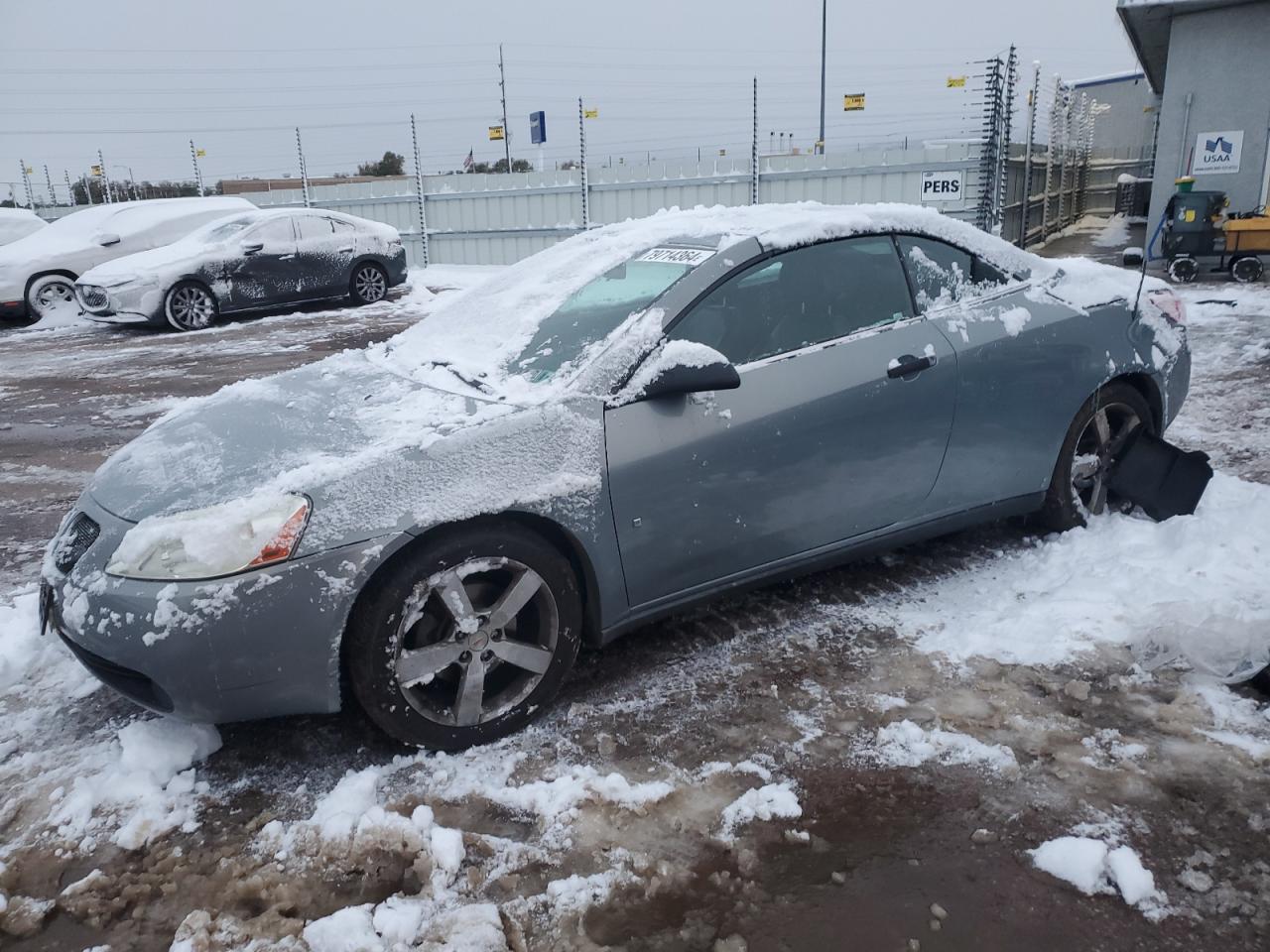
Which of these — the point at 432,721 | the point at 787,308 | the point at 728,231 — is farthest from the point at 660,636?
the point at 728,231

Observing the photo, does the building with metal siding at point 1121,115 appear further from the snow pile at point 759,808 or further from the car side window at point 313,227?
the snow pile at point 759,808

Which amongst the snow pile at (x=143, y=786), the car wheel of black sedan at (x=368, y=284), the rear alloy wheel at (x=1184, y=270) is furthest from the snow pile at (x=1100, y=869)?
the car wheel of black sedan at (x=368, y=284)

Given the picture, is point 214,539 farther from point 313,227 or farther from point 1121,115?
point 1121,115

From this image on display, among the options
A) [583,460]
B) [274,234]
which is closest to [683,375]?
[583,460]

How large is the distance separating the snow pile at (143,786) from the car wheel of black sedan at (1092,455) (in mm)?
3475

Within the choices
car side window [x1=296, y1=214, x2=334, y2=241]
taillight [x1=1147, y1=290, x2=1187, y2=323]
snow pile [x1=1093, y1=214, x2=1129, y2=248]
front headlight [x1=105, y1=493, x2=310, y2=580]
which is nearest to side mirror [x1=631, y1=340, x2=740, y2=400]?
front headlight [x1=105, y1=493, x2=310, y2=580]

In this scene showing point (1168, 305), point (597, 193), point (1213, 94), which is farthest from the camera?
point (597, 193)

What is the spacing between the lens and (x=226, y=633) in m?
2.55

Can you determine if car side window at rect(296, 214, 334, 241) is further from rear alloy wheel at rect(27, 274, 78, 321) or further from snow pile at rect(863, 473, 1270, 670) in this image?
snow pile at rect(863, 473, 1270, 670)

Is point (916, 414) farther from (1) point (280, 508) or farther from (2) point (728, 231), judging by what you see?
(1) point (280, 508)

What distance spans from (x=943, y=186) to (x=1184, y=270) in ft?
11.7

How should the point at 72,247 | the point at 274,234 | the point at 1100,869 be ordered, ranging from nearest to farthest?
the point at 1100,869
the point at 274,234
the point at 72,247

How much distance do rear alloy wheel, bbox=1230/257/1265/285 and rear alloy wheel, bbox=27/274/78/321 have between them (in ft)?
52.5

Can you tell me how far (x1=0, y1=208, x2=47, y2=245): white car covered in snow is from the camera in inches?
576
